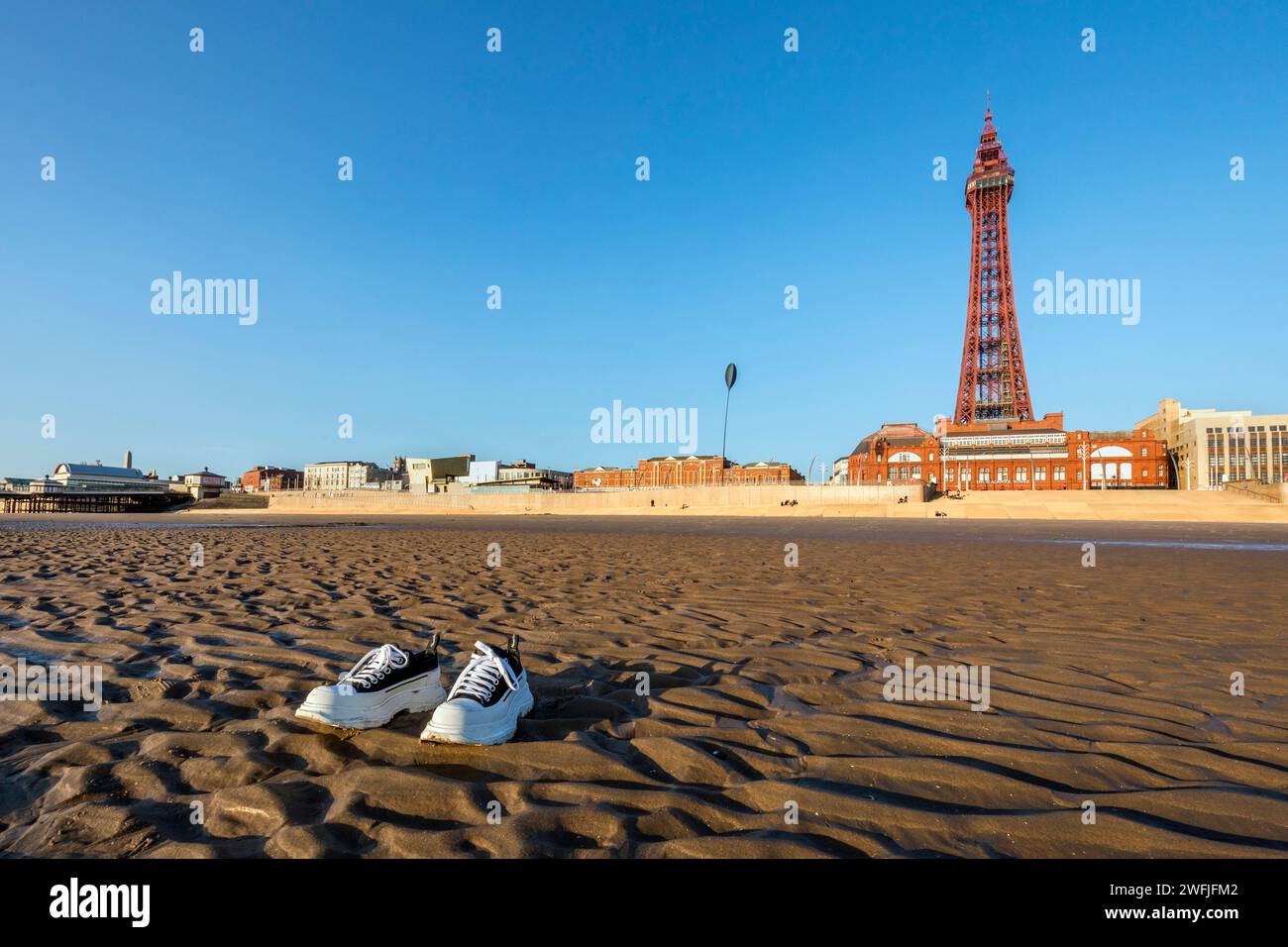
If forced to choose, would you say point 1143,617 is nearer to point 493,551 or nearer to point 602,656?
point 602,656

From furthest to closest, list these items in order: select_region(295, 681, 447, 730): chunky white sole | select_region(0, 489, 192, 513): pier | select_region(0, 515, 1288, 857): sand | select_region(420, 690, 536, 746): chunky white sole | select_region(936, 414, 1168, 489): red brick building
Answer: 1. select_region(936, 414, 1168, 489): red brick building
2. select_region(0, 489, 192, 513): pier
3. select_region(295, 681, 447, 730): chunky white sole
4. select_region(420, 690, 536, 746): chunky white sole
5. select_region(0, 515, 1288, 857): sand

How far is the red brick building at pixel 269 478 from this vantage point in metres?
152

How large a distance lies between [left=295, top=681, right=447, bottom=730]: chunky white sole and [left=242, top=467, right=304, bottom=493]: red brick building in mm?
165330

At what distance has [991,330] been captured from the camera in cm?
9931

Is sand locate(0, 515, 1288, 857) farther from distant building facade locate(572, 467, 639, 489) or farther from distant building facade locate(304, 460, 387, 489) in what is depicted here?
distant building facade locate(304, 460, 387, 489)

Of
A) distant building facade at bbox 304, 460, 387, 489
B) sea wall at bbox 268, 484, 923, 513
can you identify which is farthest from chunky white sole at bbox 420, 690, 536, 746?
distant building facade at bbox 304, 460, 387, 489

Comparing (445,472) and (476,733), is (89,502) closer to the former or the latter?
(445,472)

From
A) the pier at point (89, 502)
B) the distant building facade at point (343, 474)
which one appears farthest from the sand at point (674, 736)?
the distant building facade at point (343, 474)

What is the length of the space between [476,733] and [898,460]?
311 feet

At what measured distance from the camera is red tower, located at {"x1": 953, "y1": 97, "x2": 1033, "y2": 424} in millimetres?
96875

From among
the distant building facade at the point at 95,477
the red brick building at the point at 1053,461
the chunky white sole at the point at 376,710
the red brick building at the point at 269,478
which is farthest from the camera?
the red brick building at the point at 269,478

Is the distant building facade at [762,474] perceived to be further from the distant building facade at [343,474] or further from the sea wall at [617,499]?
the distant building facade at [343,474]

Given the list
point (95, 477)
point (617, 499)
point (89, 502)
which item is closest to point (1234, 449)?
point (617, 499)
